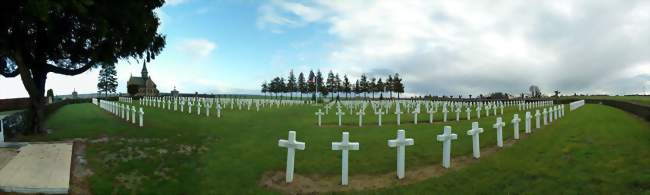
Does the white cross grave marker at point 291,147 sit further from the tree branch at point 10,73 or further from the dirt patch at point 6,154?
the tree branch at point 10,73

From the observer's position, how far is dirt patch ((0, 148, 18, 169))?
478 inches

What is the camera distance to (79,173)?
11.5 m

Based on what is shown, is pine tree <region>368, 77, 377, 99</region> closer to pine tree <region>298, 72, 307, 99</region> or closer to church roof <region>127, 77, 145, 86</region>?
pine tree <region>298, 72, 307, 99</region>

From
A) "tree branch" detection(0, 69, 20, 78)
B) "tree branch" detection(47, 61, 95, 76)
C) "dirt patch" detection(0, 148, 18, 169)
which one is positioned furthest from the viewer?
"tree branch" detection(0, 69, 20, 78)

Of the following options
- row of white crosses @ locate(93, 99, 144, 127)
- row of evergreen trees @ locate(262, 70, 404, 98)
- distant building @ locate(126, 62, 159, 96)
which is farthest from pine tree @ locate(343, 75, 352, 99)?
row of white crosses @ locate(93, 99, 144, 127)

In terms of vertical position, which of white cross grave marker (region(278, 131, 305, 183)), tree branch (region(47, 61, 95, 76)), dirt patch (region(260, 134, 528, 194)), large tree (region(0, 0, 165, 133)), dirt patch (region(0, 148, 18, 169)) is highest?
large tree (region(0, 0, 165, 133))

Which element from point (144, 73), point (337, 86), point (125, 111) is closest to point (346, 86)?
point (337, 86)

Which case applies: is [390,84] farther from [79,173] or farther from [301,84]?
[79,173]

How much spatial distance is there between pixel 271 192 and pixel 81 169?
220 inches

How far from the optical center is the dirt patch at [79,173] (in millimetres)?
10383

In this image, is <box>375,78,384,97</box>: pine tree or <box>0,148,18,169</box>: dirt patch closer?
<box>0,148,18,169</box>: dirt patch

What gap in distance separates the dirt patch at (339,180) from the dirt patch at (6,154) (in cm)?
714

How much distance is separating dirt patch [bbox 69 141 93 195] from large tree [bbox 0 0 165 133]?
4.89 meters

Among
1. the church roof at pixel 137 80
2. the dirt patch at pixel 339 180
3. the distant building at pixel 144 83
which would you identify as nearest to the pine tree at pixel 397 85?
the distant building at pixel 144 83
